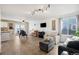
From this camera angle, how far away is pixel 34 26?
2.27m

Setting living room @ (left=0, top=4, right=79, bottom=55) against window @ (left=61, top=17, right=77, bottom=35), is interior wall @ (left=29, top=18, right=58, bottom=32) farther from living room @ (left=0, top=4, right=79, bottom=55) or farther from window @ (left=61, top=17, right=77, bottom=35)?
window @ (left=61, top=17, right=77, bottom=35)

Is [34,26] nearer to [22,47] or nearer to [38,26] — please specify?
[38,26]

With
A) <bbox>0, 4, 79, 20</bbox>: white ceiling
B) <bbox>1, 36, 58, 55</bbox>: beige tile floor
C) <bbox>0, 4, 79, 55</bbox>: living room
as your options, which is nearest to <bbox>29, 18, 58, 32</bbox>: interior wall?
<bbox>0, 4, 79, 55</bbox>: living room

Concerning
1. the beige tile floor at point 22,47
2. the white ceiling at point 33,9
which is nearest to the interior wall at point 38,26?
the white ceiling at point 33,9

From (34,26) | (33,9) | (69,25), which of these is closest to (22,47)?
(34,26)

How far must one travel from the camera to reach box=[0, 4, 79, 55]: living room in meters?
2.13

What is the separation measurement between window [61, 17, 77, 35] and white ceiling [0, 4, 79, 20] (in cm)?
14

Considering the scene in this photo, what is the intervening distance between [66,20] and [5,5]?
1373mm

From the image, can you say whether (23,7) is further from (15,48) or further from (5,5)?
(15,48)

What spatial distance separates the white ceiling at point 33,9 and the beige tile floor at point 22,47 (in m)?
0.51

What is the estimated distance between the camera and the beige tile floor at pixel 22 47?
7.07 feet
